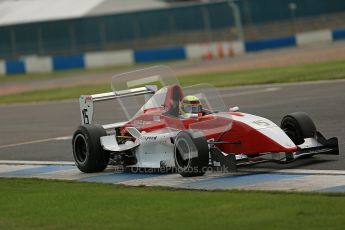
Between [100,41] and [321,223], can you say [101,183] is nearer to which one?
[321,223]

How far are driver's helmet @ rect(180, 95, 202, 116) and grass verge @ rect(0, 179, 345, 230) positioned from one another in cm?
161

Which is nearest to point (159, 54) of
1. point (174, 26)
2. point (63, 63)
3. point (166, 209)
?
point (174, 26)

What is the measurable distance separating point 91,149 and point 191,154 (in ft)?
6.90

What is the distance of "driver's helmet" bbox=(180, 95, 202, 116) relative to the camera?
511 inches

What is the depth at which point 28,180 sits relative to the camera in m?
13.5

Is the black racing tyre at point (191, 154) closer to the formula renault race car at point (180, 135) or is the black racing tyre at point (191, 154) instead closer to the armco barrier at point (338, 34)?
the formula renault race car at point (180, 135)

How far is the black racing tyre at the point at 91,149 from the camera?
1366 cm

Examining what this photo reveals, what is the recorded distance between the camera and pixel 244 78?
101 feet

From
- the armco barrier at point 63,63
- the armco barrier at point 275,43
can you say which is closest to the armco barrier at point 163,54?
the armco barrier at point 275,43

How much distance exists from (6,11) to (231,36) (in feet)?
47.1

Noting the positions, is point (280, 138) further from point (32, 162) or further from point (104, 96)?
point (32, 162)

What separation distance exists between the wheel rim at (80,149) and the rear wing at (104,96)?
0.49 m

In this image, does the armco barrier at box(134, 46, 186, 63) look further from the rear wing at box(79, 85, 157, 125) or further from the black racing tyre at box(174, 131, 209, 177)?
the black racing tyre at box(174, 131, 209, 177)

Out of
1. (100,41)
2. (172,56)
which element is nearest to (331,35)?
(172,56)
